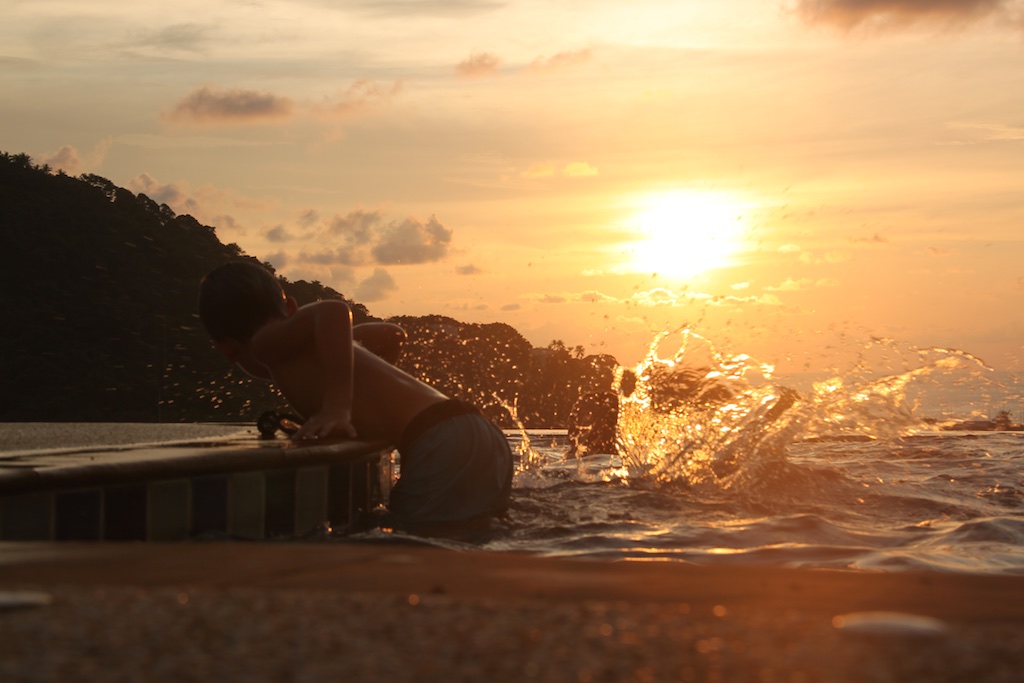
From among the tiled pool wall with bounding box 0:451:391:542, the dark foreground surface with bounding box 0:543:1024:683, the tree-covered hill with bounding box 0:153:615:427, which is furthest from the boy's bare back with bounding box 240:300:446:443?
the tree-covered hill with bounding box 0:153:615:427

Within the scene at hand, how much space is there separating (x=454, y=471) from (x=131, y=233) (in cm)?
4056

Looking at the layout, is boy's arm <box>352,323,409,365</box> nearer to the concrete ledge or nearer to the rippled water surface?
the rippled water surface

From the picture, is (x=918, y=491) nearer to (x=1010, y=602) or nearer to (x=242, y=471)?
(x=242, y=471)

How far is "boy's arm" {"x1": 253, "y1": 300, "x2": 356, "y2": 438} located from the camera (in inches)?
183

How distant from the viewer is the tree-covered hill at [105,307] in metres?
33.6

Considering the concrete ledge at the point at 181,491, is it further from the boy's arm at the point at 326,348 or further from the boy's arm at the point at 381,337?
the boy's arm at the point at 381,337

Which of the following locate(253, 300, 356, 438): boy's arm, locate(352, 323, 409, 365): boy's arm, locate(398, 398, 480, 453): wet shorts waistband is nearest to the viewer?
locate(253, 300, 356, 438): boy's arm

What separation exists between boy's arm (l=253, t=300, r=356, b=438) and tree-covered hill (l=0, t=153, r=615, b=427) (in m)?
21.7

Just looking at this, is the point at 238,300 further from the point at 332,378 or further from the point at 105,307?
the point at 105,307

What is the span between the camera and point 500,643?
1.55 metres

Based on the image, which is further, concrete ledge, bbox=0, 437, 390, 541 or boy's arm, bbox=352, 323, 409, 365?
boy's arm, bbox=352, 323, 409, 365

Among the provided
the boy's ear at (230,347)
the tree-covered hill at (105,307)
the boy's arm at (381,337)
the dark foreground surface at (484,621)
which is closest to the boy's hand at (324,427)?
the boy's ear at (230,347)

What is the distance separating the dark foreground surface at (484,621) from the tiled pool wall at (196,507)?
3.21ft

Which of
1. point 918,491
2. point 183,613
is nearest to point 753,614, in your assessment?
point 183,613
